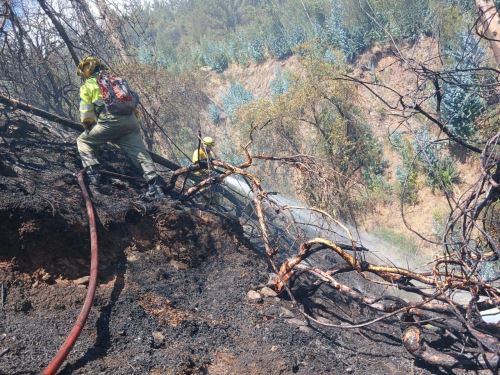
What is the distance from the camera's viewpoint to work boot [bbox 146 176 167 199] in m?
5.00

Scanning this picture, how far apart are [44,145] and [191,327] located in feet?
9.74

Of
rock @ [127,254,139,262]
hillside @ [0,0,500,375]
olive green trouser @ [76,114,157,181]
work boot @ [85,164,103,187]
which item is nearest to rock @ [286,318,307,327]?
hillside @ [0,0,500,375]

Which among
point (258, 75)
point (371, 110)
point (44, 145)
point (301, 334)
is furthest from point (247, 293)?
point (258, 75)

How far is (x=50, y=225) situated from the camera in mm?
3869

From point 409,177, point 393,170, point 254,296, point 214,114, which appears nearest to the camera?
point 254,296

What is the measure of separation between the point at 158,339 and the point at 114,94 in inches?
104

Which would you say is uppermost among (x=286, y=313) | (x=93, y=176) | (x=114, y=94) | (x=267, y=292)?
(x=114, y=94)

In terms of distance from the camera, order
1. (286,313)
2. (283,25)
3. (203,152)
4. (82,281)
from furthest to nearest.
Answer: (283,25) < (203,152) < (286,313) < (82,281)

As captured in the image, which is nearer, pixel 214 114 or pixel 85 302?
pixel 85 302

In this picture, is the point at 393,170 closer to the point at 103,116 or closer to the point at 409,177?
the point at 409,177

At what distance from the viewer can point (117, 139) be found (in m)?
5.21

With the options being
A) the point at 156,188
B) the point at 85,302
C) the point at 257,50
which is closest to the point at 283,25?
the point at 257,50

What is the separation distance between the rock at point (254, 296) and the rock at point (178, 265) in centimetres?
67

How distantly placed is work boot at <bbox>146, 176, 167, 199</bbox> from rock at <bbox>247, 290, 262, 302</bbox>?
1458 mm
